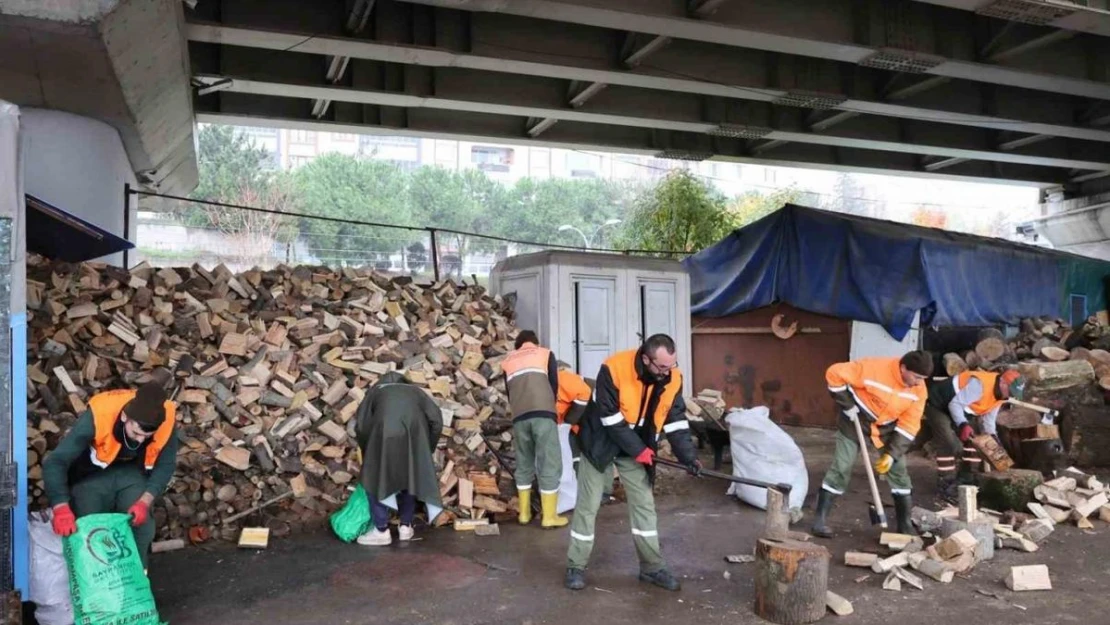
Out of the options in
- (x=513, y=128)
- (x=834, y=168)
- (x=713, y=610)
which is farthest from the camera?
(x=834, y=168)

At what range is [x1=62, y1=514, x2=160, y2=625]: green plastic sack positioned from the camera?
151 inches

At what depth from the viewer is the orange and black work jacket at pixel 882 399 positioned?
229 inches

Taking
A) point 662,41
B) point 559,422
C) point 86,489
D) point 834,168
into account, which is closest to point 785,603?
point 559,422

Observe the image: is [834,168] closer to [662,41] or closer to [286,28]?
[662,41]

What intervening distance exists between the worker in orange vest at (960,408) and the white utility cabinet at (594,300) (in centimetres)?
361

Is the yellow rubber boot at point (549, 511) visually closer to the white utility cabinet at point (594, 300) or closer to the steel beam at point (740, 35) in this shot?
the white utility cabinet at point (594, 300)

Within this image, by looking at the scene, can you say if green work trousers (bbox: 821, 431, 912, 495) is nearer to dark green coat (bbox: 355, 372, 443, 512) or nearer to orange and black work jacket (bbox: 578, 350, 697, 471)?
orange and black work jacket (bbox: 578, 350, 697, 471)

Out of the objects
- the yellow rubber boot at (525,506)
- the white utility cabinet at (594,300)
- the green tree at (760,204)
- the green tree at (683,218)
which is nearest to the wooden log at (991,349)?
the white utility cabinet at (594,300)

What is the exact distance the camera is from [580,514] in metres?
4.96

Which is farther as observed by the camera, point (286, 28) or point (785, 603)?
point (286, 28)

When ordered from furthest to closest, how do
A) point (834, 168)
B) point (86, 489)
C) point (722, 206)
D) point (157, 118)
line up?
1. point (722, 206)
2. point (834, 168)
3. point (157, 118)
4. point (86, 489)

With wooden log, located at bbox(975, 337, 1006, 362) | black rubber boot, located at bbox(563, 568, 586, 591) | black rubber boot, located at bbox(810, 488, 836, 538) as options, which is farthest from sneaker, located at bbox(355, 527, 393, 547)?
wooden log, located at bbox(975, 337, 1006, 362)

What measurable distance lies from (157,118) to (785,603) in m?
7.33

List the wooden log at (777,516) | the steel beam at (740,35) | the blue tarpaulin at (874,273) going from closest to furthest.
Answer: the wooden log at (777,516) → the steel beam at (740,35) → the blue tarpaulin at (874,273)
